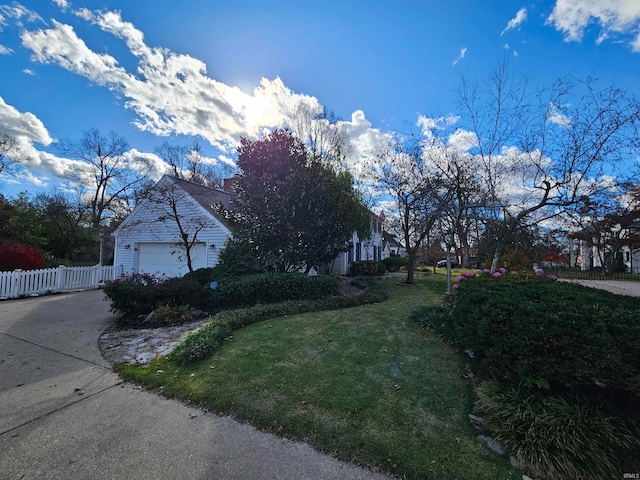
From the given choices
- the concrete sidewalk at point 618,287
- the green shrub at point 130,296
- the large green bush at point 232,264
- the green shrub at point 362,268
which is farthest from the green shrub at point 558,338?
the green shrub at point 362,268

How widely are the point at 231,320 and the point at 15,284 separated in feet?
30.8

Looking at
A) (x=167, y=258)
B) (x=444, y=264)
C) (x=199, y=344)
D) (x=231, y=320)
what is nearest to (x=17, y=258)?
(x=167, y=258)

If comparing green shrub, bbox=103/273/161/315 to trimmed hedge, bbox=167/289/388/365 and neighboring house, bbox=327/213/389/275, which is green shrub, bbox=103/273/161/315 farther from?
neighboring house, bbox=327/213/389/275

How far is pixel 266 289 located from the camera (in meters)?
7.87

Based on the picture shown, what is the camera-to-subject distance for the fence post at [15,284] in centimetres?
944

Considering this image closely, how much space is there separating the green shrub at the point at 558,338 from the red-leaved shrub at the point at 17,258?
51.2 feet

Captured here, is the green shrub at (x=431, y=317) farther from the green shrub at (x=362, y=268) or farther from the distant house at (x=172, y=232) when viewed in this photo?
the green shrub at (x=362, y=268)

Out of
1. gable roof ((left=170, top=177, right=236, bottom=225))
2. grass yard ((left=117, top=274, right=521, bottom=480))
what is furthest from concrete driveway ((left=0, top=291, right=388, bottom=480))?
gable roof ((left=170, top=177, right=236, bottom=225))

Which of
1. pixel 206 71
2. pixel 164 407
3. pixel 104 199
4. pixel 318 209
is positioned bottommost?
pixel 164 407

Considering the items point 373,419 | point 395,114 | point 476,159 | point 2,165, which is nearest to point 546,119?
point 476,159

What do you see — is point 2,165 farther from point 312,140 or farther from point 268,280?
point 268,280

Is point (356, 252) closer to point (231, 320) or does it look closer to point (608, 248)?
point (231, 320)

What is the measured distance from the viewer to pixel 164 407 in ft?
10.2

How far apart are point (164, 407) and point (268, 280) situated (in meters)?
4.92
